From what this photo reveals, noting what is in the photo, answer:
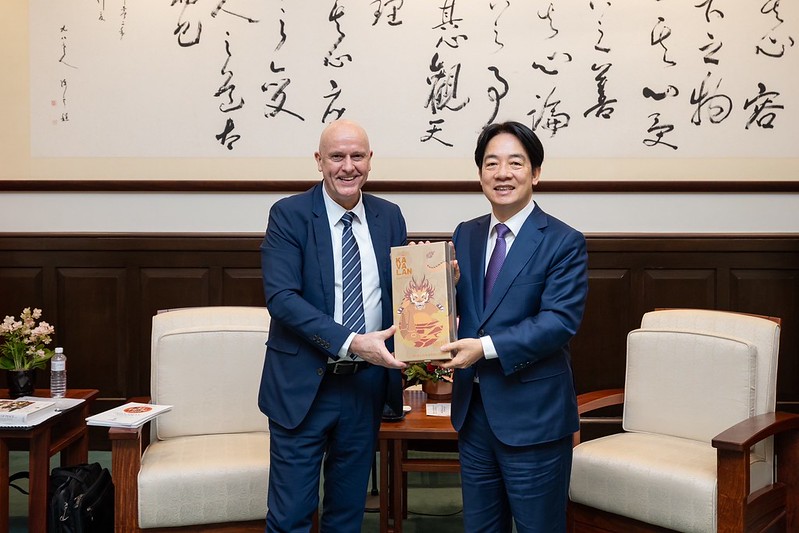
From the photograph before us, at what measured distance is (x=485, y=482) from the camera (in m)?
1.84

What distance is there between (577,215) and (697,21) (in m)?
1.18

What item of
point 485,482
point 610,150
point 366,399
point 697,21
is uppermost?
point 697,21

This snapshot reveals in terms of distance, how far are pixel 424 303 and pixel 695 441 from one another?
4.46 ft

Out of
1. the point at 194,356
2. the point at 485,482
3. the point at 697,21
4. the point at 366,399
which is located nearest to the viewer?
the point at 485,482

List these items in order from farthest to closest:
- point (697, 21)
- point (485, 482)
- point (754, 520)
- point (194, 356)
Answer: point (697, 21)
point (194, 356)
point (754, 520)
point (485, 482)

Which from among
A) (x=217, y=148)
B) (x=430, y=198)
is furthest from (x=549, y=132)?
(x=217, y=148)

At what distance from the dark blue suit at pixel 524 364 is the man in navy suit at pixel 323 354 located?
257 mm

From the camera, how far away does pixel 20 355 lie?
2.96m

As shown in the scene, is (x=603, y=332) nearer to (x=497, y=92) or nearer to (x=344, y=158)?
(x=497, y=92)

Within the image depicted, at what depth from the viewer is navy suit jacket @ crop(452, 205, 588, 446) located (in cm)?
176

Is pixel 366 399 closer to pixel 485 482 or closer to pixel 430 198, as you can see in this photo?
pixel 485 482

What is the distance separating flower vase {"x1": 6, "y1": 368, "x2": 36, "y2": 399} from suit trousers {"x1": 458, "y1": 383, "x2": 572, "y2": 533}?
194cm

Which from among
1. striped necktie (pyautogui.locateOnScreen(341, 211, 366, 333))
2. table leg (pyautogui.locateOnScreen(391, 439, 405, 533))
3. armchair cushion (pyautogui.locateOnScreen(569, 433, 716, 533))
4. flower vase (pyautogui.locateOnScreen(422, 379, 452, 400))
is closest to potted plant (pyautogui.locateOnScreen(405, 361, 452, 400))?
flower vase (pyautogui.locateOnScreen(422, 379, 452, 400))

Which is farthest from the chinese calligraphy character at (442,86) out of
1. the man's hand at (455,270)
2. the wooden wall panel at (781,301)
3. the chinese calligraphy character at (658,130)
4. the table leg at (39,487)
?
the table leg at (39,487)
